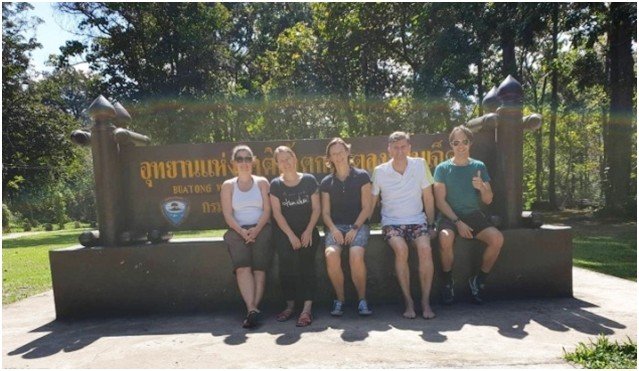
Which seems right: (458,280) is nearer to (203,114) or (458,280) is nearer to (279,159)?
(279,159)

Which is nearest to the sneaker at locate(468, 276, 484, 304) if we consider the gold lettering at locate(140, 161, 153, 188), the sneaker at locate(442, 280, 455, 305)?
the sneaker at locate(442, 280, 455, 305)

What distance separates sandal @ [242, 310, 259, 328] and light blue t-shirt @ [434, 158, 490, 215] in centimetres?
218

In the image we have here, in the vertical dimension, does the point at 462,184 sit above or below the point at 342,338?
above

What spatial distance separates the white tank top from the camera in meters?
4.68

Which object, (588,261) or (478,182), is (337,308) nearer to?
(478,182)

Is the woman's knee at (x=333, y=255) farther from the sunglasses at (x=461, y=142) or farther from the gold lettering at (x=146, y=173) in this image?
the gold lettering at (x=146, y=173)

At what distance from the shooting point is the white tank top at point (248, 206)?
4680 mm

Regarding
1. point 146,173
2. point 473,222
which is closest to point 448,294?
point 473,222

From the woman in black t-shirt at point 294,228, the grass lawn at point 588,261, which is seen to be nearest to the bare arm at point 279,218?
the woman in black t-shirt at point 294,228

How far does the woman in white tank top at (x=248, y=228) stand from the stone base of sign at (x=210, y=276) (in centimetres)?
48

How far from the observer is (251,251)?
456 cm

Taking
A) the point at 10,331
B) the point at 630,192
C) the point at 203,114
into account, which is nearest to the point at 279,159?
the point at 10,331

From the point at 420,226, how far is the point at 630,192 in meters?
14.7

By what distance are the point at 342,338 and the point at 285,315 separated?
77 centimetres
